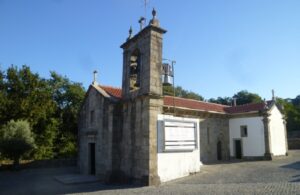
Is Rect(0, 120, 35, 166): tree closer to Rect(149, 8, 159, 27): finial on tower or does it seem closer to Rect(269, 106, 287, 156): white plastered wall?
Rect(149, 8, 159, 27): finial on tower

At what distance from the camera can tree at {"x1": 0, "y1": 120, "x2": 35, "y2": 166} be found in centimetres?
2028

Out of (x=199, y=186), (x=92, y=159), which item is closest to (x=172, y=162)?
(x=199, y=186)

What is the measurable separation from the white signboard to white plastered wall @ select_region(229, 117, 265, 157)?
10486mm

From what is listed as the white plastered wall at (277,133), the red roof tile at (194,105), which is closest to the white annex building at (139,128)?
the red roof tile at (194,105)

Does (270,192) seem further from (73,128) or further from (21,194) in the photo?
(73,128)

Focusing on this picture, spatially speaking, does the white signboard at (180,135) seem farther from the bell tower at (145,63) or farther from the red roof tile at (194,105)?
the red roof tile at (194,105)

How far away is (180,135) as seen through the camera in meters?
14.0

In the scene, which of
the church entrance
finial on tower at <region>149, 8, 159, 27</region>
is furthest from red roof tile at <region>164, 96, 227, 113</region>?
finial on tower at <region>149, 8, 159, 27</region>

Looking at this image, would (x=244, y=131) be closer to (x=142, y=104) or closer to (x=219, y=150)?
(x=219, y=150)

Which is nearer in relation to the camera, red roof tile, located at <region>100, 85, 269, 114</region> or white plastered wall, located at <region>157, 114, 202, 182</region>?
white plastered wall, located at <region>157, 114, 202, 182</region>

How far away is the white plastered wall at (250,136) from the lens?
22.7 meters

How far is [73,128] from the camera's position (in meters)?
32.0

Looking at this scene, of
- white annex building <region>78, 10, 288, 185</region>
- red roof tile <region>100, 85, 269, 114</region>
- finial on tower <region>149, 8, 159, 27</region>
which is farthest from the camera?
red roof tile <region>100, 85, 269, 114</region>

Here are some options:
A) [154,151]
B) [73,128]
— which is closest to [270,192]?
[154,151]
